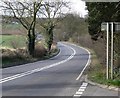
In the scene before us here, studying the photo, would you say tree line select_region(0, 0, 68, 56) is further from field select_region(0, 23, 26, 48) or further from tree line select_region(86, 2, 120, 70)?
tree line select_region(86, 2, 120, 70)

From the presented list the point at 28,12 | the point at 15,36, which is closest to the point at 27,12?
the point at 28,12

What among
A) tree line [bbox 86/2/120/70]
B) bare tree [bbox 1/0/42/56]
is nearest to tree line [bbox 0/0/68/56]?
bare tree [bbox 1/0/42/56]

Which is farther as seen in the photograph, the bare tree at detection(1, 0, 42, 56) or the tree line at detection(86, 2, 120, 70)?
the bare tree at detection(1, 0, 42, 56)

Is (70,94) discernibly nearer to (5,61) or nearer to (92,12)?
(92,12)

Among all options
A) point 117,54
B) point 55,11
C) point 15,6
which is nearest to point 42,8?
point 15,6

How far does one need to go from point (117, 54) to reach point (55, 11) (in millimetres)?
40155

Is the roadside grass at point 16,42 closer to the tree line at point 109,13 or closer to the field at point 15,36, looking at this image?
the field at point 15,36

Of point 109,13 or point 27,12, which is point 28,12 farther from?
point 109,13

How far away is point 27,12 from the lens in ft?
163

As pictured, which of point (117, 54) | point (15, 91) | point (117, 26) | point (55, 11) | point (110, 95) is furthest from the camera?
point (55, 11)

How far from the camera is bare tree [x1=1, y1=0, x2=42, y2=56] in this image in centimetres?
4831

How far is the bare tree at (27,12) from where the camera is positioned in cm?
4831

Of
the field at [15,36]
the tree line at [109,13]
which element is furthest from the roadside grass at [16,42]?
the tree line at [109,13]

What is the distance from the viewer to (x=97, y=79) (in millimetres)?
17969
